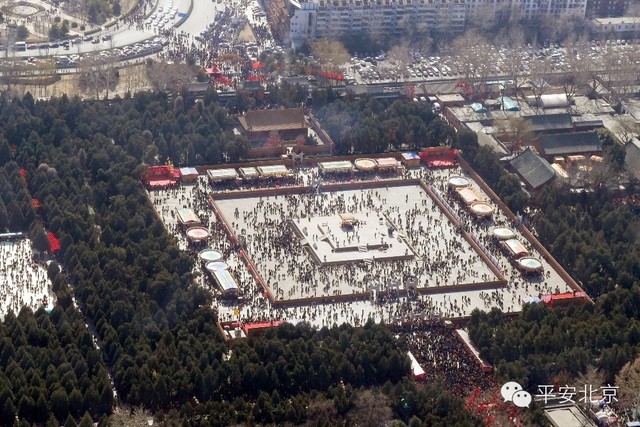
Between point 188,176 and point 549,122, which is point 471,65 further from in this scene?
point 188,176

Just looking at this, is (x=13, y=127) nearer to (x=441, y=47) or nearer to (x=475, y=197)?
(x=475, y=197)

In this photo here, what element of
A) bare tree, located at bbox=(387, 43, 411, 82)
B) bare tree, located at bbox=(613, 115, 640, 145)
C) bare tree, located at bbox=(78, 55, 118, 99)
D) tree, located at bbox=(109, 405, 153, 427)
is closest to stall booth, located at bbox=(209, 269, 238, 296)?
tree, located at bbox=(109, 405, 153, 427)

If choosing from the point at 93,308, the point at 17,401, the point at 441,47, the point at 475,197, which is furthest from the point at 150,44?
the point at 17,401

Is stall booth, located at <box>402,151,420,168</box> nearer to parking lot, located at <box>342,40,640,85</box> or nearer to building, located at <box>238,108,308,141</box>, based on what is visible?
building, located at <box>238,108,308,141</box>

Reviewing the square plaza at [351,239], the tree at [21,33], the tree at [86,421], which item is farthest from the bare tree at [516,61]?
the tree at [86,421]

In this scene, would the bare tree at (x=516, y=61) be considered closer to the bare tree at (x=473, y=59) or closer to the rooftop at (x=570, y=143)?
the bare tree at (x=473, y=59)

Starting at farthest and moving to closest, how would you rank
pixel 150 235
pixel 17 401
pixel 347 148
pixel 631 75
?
pixel 631 75 → pixel 347 148 → pixel 150 235 → pixel 17 401

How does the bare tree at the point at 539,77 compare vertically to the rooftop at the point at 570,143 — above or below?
below
